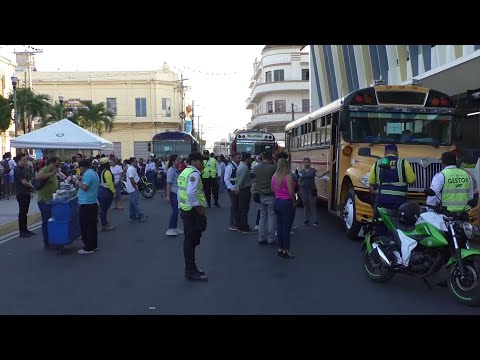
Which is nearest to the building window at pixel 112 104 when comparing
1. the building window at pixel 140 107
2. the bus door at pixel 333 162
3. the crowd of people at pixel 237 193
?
the building window at pixel 140 107

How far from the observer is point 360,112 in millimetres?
10820

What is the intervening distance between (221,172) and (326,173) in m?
9.14

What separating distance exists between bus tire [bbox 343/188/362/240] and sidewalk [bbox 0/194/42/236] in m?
7.91

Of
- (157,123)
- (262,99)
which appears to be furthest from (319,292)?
(262,99)

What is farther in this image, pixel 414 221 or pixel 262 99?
pixel 262 99

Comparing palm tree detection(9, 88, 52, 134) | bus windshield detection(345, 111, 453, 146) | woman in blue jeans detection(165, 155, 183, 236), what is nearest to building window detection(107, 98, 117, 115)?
palm tree detection(9, 88, 52, 134)

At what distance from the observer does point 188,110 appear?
76.0m

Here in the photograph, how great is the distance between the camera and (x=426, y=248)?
6410mm

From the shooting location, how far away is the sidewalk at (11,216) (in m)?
12.5

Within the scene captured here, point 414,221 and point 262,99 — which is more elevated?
point 262,99

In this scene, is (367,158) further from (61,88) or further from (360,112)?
(61,88)
